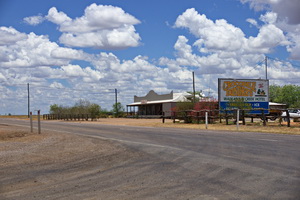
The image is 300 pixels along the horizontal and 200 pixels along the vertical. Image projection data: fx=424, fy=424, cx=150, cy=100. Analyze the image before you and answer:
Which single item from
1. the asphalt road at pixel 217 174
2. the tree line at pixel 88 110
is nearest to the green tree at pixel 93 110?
the tree line at pixel 88 110

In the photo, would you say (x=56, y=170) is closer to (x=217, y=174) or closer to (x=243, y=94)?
(x=217, y=174)

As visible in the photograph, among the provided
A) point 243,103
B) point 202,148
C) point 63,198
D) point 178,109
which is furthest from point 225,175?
point 178,109

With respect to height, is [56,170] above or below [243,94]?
below

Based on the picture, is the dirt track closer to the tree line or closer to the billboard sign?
the billboard sign

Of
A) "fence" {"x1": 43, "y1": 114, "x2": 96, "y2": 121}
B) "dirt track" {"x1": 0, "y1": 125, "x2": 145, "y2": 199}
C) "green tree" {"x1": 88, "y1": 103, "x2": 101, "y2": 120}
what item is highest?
"green tree" {"x1": 88, "y1": 103, "x2": 101, "y2": 120}

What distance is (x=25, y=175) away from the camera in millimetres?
9766

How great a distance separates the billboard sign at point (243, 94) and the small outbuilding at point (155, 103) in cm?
3040

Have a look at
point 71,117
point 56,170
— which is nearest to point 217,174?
point 56,170

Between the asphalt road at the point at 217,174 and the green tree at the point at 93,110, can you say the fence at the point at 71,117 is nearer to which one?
the green tree at the point at 93,110

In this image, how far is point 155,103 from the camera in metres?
73.8

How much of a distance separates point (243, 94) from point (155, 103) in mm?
37730

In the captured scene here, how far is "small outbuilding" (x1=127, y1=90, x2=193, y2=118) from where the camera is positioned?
6931 cm

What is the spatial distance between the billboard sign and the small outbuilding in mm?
30396

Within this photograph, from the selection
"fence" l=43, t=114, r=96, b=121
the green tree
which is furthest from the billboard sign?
the green tree
